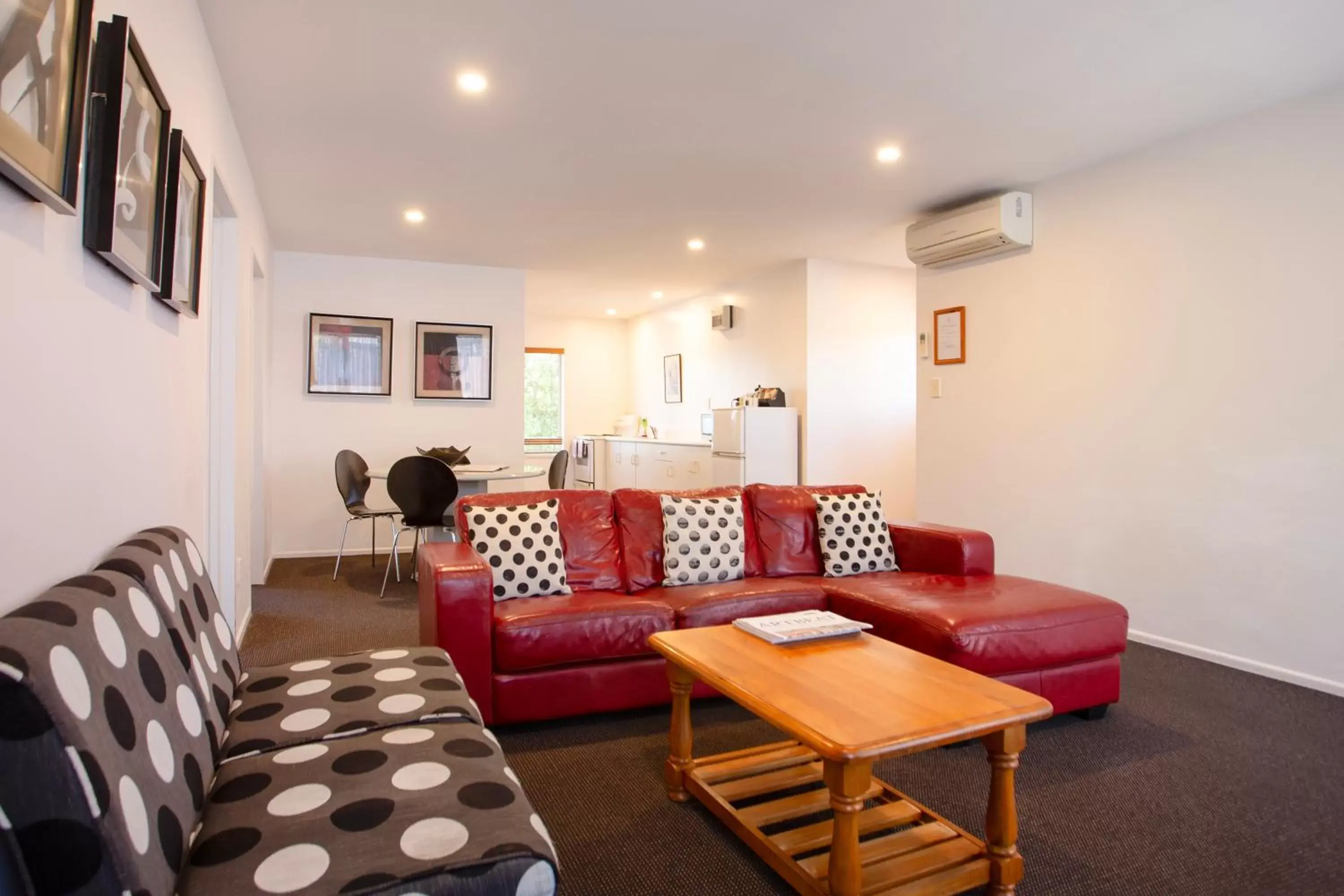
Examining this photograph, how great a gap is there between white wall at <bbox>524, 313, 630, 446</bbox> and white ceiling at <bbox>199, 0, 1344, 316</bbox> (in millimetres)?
4284

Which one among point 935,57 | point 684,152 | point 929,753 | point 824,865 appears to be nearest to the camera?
point 824,865

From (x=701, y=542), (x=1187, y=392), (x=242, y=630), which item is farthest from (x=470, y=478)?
(x=1187, y=392)

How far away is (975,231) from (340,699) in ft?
13.7

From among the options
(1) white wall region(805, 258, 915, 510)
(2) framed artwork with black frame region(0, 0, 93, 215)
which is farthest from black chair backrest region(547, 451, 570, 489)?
(2) framed artwork with black frame region(0, 0, 93, 215)

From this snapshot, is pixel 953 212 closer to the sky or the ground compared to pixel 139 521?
closer to the sky

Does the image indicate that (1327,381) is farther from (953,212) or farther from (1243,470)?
(953,212)

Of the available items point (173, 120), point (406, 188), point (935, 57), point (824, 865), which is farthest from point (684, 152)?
point (824, 865)

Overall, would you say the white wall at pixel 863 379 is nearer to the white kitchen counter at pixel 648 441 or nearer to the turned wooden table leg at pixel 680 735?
→ the white kitchen counter at pixel 648 441

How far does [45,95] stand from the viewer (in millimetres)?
1168

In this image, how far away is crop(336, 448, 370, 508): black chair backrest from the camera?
5387 mm

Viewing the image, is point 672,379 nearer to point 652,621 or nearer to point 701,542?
point 701,542

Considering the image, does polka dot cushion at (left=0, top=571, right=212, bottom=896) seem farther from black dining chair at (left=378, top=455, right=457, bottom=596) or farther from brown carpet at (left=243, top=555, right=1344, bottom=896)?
black dining chair at (left=378, top=455, right=457, bottom=596)

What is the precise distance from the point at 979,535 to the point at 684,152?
235 cm

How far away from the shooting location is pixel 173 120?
7.38 ft
